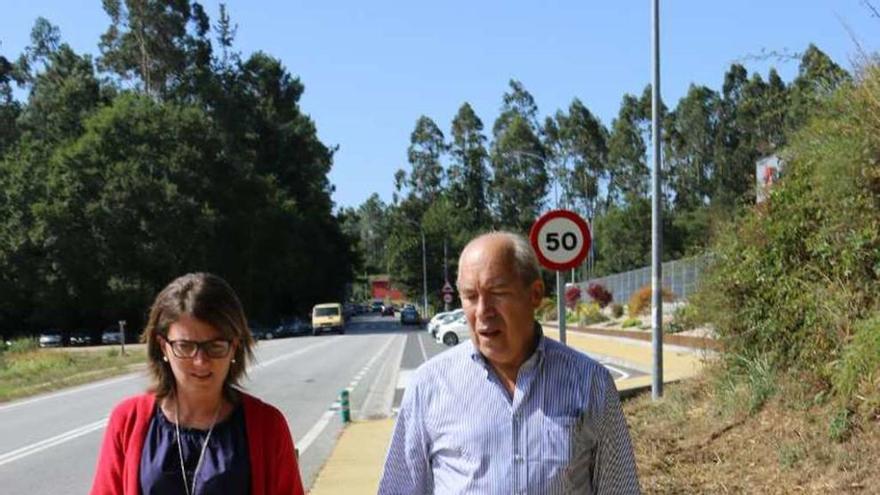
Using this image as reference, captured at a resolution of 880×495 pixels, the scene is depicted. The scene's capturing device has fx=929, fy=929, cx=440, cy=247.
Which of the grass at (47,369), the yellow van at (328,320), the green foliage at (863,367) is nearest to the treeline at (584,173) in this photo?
the yellow van at (328,320)

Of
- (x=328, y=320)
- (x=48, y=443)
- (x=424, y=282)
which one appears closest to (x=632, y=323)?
(x=48, y=443)

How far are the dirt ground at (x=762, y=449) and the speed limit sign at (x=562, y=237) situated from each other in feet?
6.46

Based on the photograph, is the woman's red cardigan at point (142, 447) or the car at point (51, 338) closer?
the woman's red cardigan at point (142, 447)

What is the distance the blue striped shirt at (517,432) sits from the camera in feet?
9.01

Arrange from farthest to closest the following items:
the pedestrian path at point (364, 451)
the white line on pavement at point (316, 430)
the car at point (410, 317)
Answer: the car at point (410, 317) < the white line on pavement at point (316, 430) < the pedestrian path at point (364, 451)

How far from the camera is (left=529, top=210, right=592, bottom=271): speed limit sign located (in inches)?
390

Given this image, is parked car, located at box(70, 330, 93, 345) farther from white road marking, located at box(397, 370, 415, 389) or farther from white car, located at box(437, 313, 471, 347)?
white road marking, located at box(397, 370, 415, 389)

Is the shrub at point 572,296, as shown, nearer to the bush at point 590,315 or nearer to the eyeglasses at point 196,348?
the bush at point 590,315

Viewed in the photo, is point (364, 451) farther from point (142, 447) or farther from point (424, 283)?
point (424, 283)

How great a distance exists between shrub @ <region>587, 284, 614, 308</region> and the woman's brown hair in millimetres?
47359

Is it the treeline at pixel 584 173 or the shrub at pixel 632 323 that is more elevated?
the treeline at pixel 584 173

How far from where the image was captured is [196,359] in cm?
287

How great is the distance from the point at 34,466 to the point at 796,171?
9.14 meters

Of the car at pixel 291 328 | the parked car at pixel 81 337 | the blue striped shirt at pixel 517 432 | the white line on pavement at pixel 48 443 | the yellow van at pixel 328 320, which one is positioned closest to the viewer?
the blue striped shirt at pixel 517 432
